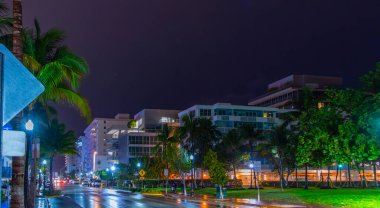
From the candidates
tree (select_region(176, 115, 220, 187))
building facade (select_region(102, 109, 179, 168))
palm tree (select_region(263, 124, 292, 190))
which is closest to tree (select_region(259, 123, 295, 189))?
palm tree (select_region(263, 124, 292, 190))

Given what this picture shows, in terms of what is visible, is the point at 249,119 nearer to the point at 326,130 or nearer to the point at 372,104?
the point at 326,130

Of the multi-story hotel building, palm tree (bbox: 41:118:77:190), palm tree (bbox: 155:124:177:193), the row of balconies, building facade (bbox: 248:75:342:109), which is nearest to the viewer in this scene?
palm tree (bbox: 41:118:77:190)

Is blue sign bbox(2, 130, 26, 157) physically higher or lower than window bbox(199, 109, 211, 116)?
lower

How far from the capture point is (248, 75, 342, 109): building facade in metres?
125

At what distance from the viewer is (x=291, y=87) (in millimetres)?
125625

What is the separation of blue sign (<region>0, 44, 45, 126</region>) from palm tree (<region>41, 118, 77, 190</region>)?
2472 inches

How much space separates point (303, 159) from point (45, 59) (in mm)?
27659

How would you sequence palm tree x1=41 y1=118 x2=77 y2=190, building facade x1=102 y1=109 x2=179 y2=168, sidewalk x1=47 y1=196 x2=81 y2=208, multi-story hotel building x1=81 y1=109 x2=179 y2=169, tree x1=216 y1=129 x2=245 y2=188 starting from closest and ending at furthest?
sidewalk x1=47 y1=196 x2=81 y2=208
palm tree x1=41 y1=118 x2=77 y2=190
tree x1=216 y1=129 x2=245 y2=188
building facade x1=102 y1=109 x2=179 y2=168
multi-story hotel building x1=81 y1=109 x2=179 y2=169

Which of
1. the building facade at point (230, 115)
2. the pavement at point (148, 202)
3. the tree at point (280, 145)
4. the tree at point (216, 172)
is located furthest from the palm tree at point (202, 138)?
the pavement at point (148, 202)

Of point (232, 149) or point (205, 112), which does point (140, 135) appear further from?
point (232, 149)

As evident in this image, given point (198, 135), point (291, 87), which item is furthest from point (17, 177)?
point (291, 87)

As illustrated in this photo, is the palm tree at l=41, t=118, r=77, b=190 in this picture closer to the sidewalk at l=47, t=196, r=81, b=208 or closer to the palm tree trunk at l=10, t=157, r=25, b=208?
the sidewalk at l=47, t=196, r=81, b=208

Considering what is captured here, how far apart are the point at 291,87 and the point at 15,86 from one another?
125m

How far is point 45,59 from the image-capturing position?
20656 mm
